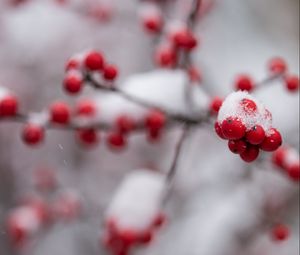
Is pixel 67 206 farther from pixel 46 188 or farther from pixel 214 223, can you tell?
pixel 214 223

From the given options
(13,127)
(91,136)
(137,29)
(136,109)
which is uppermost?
(136,109)

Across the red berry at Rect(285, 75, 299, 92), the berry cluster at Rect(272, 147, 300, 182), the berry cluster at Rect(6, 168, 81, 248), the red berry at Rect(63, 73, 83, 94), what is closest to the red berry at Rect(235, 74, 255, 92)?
the red berry at Rect(285, 75, 299, 92)

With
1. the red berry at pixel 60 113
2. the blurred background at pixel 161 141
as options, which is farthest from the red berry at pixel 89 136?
the blurred background at pixel 161 141

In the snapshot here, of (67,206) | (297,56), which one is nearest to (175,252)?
(67,206)

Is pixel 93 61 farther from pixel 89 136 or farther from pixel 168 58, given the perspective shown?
pixel 168 58

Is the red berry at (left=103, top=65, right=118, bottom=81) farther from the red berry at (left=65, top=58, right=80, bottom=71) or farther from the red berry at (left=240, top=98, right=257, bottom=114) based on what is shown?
the red berry at (left=240, top=98, right=257, bottom=114)

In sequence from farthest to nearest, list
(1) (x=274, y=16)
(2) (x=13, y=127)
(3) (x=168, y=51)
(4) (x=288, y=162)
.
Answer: (1) (x=274, y=16) → (2) (x=13, y=127) → (3) (x=168, y=51) → (4) (x=288, y=162)
